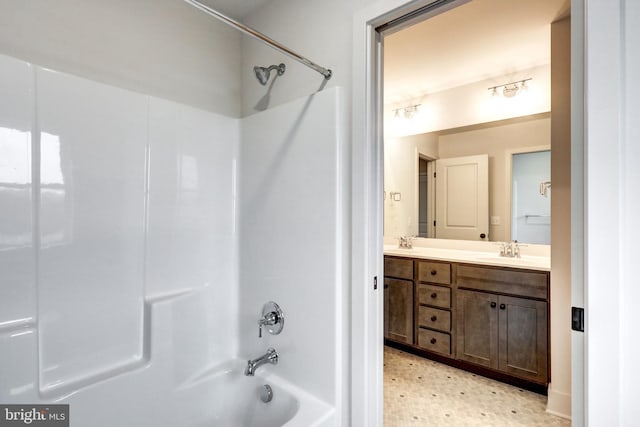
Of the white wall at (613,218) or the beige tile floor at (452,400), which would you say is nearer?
the white wall at (613,218)

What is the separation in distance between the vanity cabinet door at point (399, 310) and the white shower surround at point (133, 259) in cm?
155

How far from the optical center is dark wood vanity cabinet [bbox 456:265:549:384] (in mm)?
2135

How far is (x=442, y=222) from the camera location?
3137 millimetres

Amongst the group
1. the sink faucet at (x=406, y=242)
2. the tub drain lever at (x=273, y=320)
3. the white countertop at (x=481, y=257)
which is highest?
the sink faucet at (x=406, y=242)

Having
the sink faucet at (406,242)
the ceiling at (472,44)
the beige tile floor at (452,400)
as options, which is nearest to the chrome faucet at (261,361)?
the beige tile floor at (452,400)

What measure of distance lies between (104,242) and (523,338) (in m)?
2.70

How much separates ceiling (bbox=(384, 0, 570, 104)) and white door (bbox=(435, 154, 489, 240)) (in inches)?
30.6

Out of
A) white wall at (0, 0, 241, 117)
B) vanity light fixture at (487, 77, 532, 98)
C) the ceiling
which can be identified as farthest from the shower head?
vanity light fixture at (487, 77, 532, 98)

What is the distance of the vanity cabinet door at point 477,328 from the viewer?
2332mm

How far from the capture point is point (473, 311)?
2.43m

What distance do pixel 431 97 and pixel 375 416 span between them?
2.98 m

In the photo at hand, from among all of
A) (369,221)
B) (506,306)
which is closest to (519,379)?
(506,306)

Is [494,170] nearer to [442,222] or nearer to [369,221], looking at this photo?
[442,222]

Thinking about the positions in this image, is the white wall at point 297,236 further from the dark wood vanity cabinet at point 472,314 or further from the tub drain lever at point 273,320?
the dark wood vanity cabinet at point 472,314
